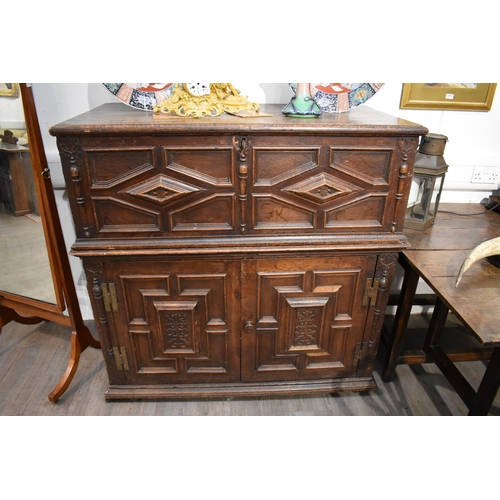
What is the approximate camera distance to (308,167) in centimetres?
160

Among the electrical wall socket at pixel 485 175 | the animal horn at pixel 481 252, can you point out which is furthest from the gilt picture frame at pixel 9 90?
the electrical wall socket at pixel 485 175

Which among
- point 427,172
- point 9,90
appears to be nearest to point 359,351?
point 427,172

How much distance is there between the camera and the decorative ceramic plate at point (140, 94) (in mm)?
1878

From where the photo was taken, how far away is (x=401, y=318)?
6.85ft

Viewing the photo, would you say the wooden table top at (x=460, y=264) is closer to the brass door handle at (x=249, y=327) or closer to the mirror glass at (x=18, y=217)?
the brass door handle at (x=249, y=327)

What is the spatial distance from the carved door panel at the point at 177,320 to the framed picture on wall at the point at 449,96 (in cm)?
145

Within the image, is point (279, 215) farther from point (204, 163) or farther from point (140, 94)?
point (140, 94)

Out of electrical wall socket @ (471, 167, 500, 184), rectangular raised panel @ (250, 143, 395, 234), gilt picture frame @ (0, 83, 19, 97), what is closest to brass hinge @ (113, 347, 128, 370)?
rectangular raised panel @ (250, 143, 395, 234)

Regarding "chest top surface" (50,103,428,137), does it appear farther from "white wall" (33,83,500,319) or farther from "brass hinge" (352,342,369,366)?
"brass hinge" (352,342,369,366)

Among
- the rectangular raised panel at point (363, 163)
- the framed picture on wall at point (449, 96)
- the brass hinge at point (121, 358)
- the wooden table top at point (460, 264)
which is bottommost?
the brass hinge at point (121, 358)

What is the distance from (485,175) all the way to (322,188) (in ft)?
4.62

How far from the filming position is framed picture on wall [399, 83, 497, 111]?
2189 millimetres

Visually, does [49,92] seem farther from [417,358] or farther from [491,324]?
[417,358]

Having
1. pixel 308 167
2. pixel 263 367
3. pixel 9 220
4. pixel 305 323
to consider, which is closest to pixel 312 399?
pixel 263 367
